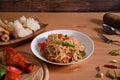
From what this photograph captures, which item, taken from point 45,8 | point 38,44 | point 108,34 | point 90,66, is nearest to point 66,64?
point 90,66

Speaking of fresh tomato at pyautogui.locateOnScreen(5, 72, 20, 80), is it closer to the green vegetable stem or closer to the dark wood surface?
the green vegetable stem

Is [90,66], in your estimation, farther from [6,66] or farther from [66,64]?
[6,66]

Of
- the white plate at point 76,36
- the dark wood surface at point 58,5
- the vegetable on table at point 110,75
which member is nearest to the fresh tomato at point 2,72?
the white plate at point 76,36

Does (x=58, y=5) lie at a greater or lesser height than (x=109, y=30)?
greater

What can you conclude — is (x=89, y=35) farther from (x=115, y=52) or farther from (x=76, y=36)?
(x=115, y=52)

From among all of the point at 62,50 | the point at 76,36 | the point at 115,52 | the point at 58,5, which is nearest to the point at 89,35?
the point at 76,36
